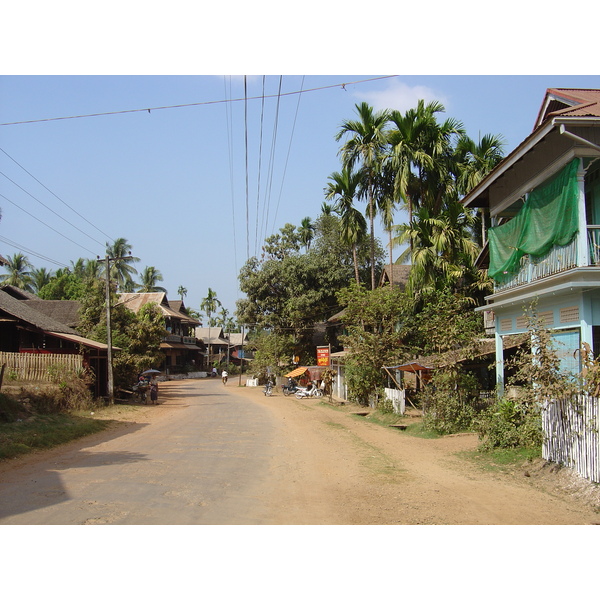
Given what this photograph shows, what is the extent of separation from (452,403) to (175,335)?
5376cm

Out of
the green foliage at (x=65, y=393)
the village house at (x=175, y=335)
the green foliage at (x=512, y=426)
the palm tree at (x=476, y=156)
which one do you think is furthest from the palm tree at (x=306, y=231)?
the green foliage at (x=512, y=426)

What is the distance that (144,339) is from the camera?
33.0 m

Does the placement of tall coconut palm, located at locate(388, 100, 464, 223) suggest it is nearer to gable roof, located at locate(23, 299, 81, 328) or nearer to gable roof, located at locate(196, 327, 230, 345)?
gable roof, located at locate(23, 299, 81, 328)

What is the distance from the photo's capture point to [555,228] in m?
12.5

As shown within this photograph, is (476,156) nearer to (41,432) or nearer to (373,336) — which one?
(373,336)

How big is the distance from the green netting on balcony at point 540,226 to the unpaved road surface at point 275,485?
201 inches

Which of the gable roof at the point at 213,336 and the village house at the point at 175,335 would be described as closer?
the village house at the point at 175,335

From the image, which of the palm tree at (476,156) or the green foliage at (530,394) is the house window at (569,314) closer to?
the green foliage at (530,394)

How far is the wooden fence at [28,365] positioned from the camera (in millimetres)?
20422

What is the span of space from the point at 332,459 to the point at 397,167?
21095mm

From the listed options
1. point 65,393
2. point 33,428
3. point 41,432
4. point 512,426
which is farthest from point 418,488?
point 65,393

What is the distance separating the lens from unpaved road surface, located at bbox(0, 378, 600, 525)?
7.61m

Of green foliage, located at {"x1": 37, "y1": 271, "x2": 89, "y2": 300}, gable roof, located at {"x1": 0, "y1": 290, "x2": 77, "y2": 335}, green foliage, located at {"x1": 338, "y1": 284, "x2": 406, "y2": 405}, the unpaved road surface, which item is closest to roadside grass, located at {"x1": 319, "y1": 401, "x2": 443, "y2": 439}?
the unpaved road surface

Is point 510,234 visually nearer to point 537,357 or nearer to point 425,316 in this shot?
point 537,357
